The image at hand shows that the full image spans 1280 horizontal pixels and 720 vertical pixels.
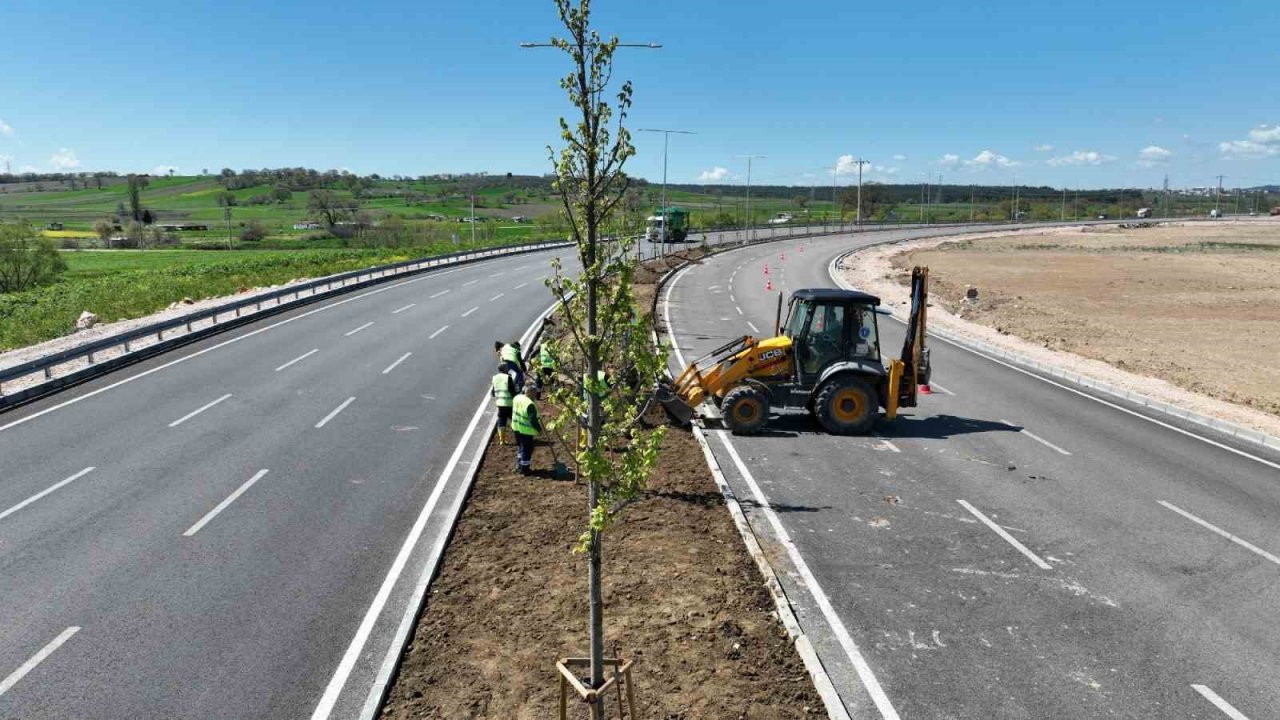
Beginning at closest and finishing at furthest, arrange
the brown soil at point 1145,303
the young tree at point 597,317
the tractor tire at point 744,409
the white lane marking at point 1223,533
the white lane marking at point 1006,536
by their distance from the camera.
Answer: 1. the young tree at point 597,317
2. the white lane marking at point 1006,536
3. the white lane marking at point 1223,533
4. the tractor tire at point 744,409
5. the brown soil at point 1145,303

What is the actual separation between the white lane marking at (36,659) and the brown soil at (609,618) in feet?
11.4

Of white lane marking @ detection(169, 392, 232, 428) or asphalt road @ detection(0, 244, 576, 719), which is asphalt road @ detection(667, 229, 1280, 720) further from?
white lane marking @ detection(169, 392, 232, 428)

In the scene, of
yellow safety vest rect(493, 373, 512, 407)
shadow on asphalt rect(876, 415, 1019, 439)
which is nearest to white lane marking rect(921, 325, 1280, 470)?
shadow on asphalt rect(876, 415, 1019, 439)

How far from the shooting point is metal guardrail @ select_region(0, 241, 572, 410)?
17.4 meters

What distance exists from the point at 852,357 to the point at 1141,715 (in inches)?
345

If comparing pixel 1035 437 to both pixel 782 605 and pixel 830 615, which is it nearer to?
pixel 830 615

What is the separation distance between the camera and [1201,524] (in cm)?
1102

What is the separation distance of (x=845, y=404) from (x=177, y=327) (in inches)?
863

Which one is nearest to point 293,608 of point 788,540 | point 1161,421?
point 788,540

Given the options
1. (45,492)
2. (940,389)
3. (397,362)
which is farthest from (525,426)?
(940,389)

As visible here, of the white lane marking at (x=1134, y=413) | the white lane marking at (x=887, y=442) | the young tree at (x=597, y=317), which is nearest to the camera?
the young tree at (x=597, y=317)

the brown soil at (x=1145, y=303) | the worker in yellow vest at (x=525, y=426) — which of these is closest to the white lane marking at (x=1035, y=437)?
the brown soil at (x=1145, y=303)

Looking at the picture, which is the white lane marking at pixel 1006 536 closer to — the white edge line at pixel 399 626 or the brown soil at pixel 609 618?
the brown soil at pixel 609 618

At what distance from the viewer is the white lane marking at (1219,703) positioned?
22.4ft
